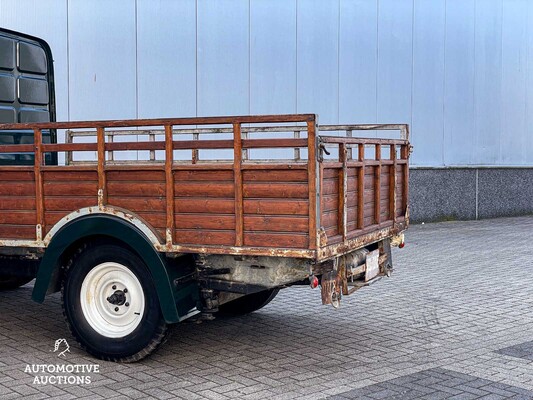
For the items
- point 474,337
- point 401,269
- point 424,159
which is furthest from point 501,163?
point 474,337

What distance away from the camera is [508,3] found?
1853 cm

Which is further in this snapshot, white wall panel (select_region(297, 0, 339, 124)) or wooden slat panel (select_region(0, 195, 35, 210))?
white wall panel (select_region(297, 0, 339, 124))

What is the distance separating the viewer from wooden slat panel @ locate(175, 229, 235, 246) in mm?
5266

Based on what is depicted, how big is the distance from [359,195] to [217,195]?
3.85 ft

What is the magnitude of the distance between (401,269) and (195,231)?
5510mm

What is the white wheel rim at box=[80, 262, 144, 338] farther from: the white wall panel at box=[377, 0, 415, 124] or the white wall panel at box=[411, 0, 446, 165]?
the white wall panel at box=[411, 0, 446, 165]

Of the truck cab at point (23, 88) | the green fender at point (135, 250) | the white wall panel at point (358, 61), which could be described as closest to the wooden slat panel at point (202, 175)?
the green fender at point (135, 250)

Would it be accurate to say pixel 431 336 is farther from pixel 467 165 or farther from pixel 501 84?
pixel 501 84

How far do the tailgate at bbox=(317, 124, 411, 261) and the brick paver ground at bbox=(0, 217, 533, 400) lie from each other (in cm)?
89

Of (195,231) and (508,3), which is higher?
(508,3)

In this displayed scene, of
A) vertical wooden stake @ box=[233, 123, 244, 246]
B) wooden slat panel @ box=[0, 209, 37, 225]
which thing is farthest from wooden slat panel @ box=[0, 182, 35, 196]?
vertical wooden stake @ box=[233, 123, 244, 246]

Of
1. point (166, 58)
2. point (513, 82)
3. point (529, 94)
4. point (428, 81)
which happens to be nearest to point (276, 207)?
point (166, 58)

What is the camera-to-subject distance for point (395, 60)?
621 inches

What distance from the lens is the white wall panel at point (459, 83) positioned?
16.9 m
